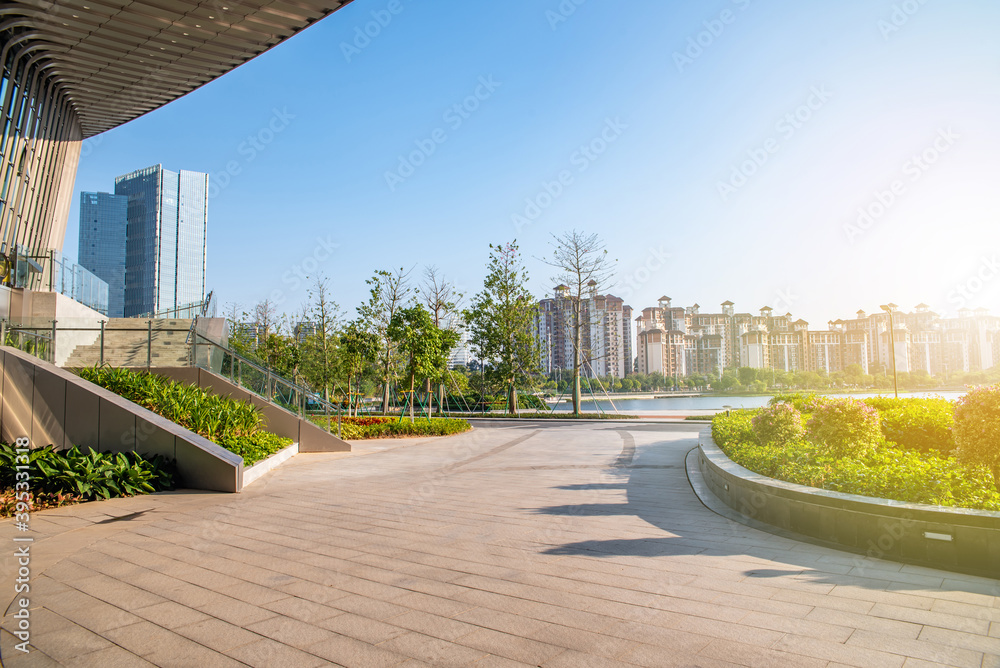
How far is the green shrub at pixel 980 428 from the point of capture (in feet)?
18.8

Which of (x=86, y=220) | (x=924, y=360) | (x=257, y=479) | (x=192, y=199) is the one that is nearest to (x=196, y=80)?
(x=257, y=479)

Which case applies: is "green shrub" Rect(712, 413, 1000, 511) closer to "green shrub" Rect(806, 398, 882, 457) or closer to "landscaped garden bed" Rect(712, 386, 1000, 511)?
"landscaped garden bed" Rect(712, 386, 1000, 511)

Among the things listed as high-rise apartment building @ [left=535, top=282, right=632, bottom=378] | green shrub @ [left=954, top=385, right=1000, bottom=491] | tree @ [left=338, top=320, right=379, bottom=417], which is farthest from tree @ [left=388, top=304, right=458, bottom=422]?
green shrub @ [left=954, top=385, right=1000, bottom=491]

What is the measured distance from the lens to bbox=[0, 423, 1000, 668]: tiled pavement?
10.5 feet

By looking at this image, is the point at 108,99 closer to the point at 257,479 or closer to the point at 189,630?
the point at 257,479

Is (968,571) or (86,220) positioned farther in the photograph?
(86,220)

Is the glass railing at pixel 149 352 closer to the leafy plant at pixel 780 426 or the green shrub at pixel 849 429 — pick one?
the leafy plant at pixel 780 426

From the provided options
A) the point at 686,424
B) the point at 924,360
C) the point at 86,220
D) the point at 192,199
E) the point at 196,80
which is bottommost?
the point at 686,424

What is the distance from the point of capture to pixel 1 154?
20.2m

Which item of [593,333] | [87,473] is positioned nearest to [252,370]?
[87,473]

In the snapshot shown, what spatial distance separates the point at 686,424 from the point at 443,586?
1810 centimetres

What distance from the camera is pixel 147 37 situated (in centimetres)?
1842

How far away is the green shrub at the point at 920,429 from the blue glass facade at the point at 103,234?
11014cm

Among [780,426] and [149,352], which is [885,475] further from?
[149,352]
